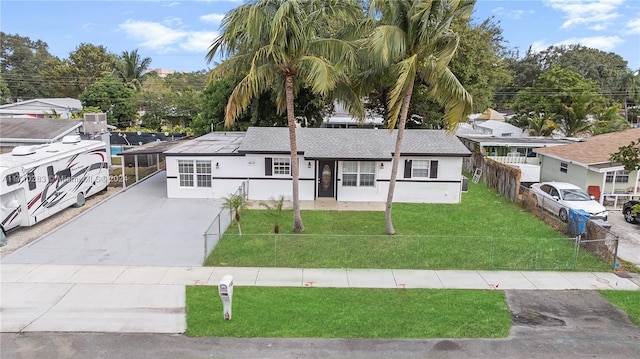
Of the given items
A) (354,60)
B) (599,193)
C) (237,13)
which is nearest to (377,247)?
(354,60)

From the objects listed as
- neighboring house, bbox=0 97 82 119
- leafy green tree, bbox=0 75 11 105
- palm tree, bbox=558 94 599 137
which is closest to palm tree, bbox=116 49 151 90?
neighboring house, bbox=0 97 82 119

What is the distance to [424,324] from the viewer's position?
10086mm

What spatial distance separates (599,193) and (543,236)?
802cm

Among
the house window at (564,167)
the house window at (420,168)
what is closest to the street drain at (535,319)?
the house window at (420,168)

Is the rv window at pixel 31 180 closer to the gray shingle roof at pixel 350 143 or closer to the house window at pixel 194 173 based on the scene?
the house window at pixel 194 173

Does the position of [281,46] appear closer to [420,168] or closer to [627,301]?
[420,168]

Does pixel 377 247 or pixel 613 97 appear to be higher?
pixel 613 97

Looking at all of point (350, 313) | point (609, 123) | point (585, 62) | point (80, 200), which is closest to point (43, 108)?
point (80, 200)

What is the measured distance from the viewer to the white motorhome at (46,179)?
15.9 metres

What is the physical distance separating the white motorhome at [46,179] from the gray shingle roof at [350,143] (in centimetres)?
752

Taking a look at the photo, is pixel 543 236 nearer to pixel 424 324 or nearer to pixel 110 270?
pixel 424 324

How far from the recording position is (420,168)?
22188 mm

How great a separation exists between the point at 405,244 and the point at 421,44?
22.9 ft

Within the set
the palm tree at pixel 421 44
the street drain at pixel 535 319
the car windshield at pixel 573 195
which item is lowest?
the street drain at pixel 535 319
